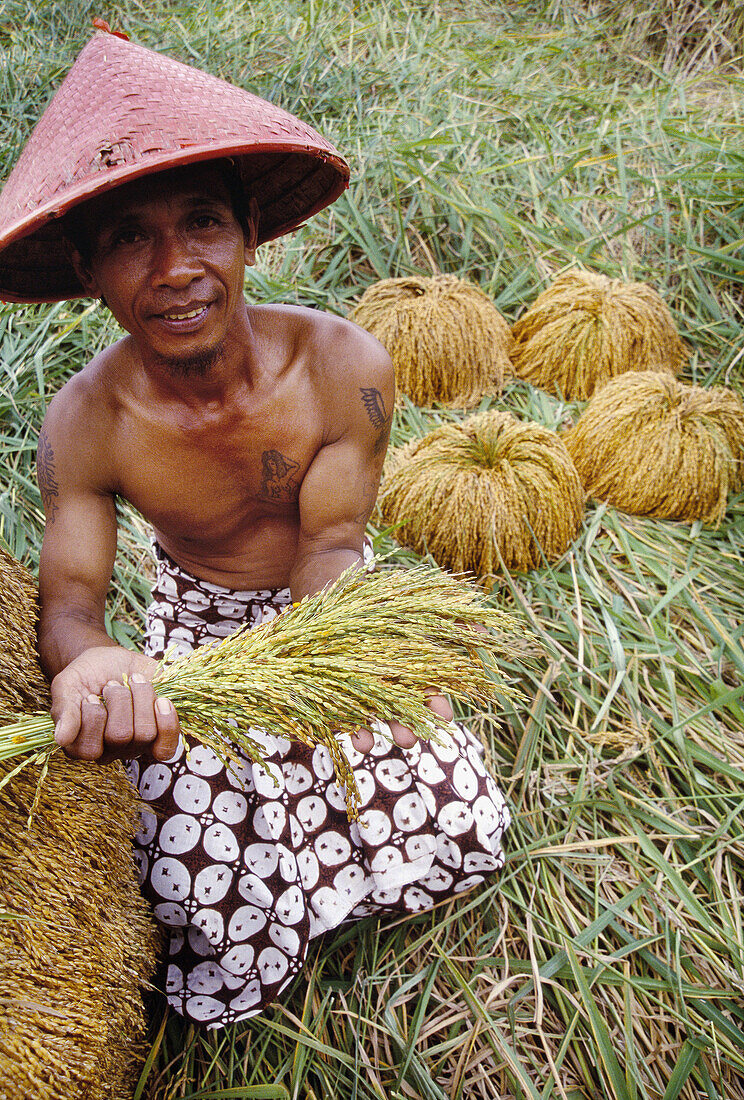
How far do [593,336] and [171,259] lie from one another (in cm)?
235

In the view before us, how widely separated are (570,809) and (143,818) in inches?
43.5

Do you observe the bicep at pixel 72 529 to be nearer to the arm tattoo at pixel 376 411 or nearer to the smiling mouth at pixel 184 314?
the smiling mouth at pixel 184 314

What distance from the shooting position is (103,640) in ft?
4.50

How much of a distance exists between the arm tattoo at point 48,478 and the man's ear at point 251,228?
56 centimetres

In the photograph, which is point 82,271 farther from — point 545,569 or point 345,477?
point 545,569

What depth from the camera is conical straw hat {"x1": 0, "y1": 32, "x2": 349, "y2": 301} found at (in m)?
1.00

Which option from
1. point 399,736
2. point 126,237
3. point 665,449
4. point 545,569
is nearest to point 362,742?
point 399,736

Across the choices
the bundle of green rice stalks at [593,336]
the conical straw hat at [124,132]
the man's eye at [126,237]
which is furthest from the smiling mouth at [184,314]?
the bundle of green rice stalks at [593,336]

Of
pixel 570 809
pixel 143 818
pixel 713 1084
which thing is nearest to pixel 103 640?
pixel 143 818

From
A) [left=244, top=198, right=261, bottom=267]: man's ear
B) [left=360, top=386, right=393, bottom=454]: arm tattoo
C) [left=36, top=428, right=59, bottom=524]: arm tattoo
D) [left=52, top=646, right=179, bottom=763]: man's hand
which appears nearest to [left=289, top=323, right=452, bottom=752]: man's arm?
[left=360, top=386, right=393, bottom=454]: arm tattoo

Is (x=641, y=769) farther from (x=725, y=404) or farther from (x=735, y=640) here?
(x=725, y=404)

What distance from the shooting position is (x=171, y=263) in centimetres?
124

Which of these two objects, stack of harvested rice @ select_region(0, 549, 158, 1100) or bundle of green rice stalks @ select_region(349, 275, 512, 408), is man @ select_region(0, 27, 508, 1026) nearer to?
stack of harvested rice @ select_region(0, 549, 158, 1100)

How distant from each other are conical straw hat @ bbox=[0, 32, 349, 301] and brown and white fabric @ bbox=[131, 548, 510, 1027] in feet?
3.21
